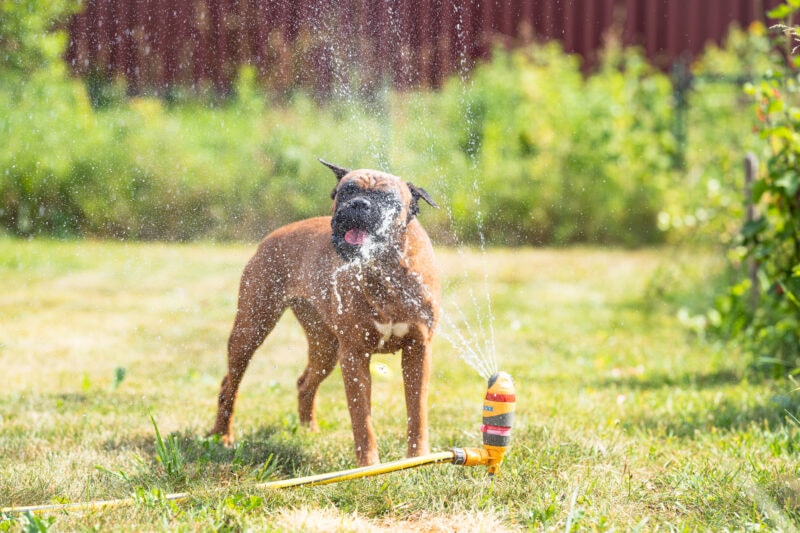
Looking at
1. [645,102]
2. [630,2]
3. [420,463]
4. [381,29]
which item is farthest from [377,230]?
[630,2]

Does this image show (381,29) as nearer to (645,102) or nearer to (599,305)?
(599,305)

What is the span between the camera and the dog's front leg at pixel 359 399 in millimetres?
3064

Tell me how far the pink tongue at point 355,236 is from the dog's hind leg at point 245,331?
70 centimetres

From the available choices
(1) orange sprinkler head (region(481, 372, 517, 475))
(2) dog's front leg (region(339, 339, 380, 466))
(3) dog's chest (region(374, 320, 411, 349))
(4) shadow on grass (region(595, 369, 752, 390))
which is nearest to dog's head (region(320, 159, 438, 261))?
(3) dog's chest (region(374, 320, 411, 349))

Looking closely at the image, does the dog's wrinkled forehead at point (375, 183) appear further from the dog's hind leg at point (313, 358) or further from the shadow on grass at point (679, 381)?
the shadow on grass at point (679, 381)

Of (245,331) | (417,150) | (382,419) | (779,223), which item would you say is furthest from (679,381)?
(417,150)

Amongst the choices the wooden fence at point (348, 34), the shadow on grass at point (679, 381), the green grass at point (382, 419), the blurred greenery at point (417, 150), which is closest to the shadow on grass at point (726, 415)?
the green grass at point (382, 419)

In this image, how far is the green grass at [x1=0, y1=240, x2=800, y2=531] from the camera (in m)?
2.73

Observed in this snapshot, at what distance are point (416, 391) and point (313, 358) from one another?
2.51ft

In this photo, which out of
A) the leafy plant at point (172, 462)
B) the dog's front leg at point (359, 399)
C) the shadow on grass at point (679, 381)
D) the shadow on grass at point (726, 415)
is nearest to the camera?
the leafy plant at point (172, 462)

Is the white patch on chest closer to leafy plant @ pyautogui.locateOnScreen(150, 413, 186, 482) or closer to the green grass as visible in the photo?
the green grass

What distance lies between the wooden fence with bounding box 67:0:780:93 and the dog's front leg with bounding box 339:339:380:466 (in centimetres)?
238

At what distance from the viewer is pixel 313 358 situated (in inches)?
147

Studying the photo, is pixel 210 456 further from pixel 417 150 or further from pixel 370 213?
pixel 417 150
